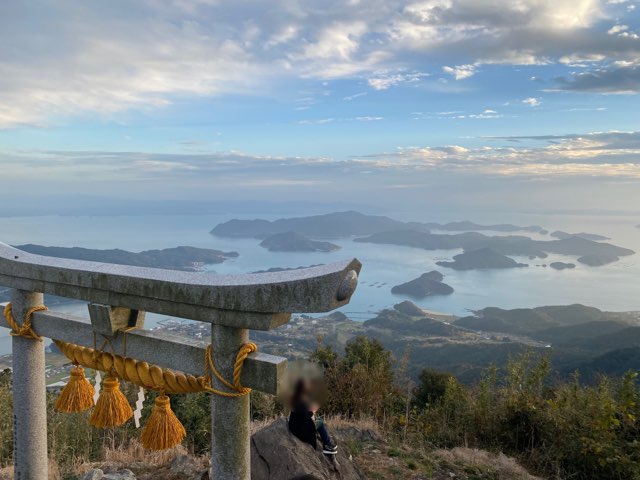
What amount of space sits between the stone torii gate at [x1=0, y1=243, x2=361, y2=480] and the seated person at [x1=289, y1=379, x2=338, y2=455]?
359mm

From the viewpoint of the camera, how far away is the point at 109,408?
379 centimetres

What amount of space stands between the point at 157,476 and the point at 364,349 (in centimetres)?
807

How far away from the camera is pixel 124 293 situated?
340 cm

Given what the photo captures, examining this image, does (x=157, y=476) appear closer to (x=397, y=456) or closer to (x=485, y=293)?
(x=397, y=456)

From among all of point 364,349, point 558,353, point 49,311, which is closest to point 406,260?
point 558,353

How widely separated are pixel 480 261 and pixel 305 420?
477 feet

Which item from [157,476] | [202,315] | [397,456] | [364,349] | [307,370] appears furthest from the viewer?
[364,349]

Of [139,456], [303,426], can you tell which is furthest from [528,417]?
[139,456]

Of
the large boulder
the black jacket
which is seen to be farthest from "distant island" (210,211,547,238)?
the black jacket

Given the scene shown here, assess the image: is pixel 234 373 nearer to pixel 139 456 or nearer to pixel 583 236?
pixel 139 456

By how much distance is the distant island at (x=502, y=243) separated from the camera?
15950cm

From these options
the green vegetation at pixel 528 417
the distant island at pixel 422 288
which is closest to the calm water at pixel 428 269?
the distant island at pixel 422 288

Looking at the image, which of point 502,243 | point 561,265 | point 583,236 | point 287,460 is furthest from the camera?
point 583,236

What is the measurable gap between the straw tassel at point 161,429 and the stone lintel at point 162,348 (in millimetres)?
337
